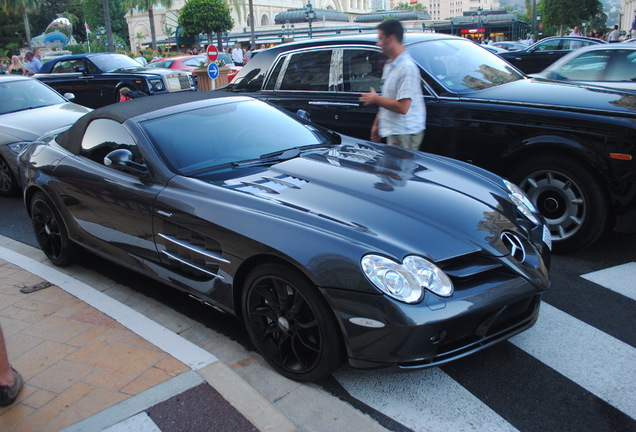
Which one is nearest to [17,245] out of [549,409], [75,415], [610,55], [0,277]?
[0,277]

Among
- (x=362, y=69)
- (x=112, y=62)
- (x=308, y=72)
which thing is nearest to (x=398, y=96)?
(x=362, y=69)

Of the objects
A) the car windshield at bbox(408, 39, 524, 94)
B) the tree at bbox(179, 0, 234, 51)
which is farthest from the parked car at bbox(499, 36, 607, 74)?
the tree at bbox(179, 0, 234, 51)

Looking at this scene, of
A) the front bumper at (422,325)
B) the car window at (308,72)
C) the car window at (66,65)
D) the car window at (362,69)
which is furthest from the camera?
the car window at (66,65)

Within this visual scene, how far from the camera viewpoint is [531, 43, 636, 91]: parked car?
768 centimetres

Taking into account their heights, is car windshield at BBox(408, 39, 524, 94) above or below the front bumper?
above

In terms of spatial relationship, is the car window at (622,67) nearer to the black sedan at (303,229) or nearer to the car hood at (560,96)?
the car hood at (560,96)

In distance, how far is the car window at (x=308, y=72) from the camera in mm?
6305

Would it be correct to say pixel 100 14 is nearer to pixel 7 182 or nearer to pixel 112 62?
pixel 112 62

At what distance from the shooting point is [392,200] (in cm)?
332

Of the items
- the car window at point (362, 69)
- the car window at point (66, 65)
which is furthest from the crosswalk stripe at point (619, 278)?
the car window at point (66, 65)

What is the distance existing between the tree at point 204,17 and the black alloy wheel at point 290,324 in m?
58.1

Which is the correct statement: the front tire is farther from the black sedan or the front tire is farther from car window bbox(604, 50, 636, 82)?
car window bbox(604, 50, 636, 82)

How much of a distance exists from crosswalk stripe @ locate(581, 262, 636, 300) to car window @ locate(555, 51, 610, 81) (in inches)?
156

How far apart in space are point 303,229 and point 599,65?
6.58m
